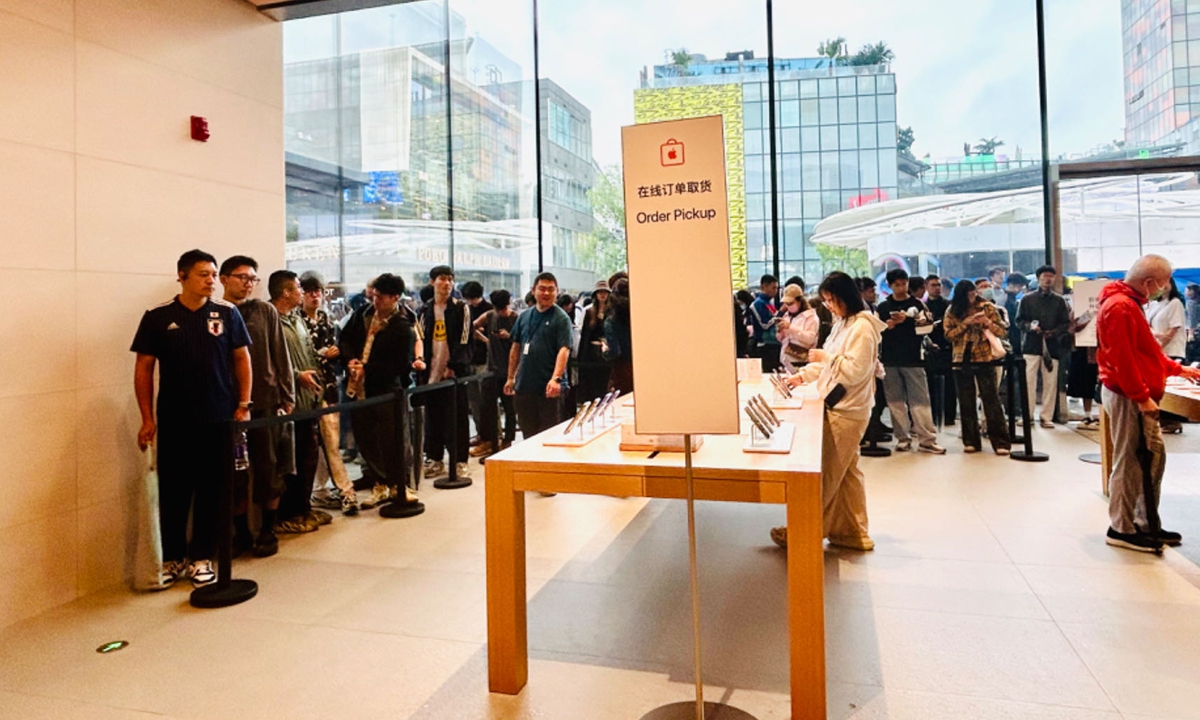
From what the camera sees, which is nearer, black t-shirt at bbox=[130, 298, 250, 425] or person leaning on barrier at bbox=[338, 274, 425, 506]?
black t-shirt at bbox=[130, 298, 250, 425]

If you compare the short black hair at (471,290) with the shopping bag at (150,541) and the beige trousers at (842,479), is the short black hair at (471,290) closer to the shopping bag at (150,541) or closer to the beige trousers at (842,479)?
the shopping bag at (150,541)

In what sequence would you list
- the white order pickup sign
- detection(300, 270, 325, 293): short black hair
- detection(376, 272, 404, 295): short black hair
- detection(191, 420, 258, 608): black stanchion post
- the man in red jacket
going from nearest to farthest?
the white order pickup sign
detection(191, 420, 258, 608): black stanchion post
the man in red jacket
detection(376, 272, 404, 295): short black hair
detection(300, 270, 325, 293): short black hair

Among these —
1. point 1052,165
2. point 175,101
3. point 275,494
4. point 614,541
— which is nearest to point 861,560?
point 614,541

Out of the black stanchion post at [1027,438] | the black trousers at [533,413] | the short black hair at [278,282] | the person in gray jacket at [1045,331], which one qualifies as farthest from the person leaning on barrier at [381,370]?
the person in gray jacket at [1045,331]

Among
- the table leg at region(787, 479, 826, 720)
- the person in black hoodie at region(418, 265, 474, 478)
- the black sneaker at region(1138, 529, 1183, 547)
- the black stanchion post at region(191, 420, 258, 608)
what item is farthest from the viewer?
the person in black hoodie at region(418, 265, 474, 478)

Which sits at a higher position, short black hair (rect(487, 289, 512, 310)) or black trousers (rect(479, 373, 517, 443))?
short black hair (rect(487, 289, 512, 310))

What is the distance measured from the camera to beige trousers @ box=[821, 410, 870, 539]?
352 cm

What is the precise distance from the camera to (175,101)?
3.83 m

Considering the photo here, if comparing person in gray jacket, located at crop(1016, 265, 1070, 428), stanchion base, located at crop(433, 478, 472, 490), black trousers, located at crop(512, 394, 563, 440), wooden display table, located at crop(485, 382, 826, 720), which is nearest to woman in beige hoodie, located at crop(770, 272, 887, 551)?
wooden display table, located at crop(485, 382, 826, 720)

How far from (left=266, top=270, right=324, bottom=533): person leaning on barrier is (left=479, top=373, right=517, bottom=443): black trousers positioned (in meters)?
1.72

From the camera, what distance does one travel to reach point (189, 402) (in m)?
3.38

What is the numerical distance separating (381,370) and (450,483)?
3.44 ft

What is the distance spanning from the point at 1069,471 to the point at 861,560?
272 centimetres

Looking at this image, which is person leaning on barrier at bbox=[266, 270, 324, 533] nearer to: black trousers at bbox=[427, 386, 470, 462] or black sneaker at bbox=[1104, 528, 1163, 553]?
black trousers at bbox=[427, 386, 470, 462]
